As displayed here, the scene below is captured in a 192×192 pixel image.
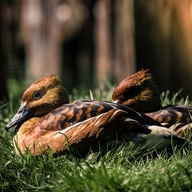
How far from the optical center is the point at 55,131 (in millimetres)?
4684

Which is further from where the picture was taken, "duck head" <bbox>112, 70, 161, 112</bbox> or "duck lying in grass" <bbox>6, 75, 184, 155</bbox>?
"duck head" <bbox>112, 70, 161, 112</bbox>

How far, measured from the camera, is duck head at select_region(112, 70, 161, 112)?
5.36 m

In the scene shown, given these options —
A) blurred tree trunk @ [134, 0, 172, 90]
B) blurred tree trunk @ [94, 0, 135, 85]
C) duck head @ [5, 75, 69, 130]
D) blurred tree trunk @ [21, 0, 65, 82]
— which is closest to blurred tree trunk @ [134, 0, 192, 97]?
blurred tree trunk @ [134, 0, 172, 90]

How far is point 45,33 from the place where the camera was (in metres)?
14.9

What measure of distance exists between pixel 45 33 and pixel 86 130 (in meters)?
10.6

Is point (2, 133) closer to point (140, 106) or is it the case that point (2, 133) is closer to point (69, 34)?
point (140, 106)

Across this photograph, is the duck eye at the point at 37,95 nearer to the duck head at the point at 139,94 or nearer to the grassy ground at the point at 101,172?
the grassy ground at the point at 101,172

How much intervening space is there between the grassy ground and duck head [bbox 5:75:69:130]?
1.49 ft

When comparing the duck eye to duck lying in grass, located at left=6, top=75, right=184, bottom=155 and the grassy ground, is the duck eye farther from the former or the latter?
the grassy ground

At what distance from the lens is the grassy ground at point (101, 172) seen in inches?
148

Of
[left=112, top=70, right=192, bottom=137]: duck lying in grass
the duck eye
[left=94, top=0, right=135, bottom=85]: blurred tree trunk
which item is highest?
the duck eye

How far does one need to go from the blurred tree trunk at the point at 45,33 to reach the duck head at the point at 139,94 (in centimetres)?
913

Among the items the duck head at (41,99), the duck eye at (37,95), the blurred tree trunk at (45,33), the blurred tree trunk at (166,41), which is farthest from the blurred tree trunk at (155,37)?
the blurred tree trunk at (45,33)

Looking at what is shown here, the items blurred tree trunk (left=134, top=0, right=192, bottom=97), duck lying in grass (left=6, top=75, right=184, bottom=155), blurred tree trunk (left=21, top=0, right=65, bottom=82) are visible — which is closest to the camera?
duck lying in grass (left=6, top=75, right=184, bottom=155)
